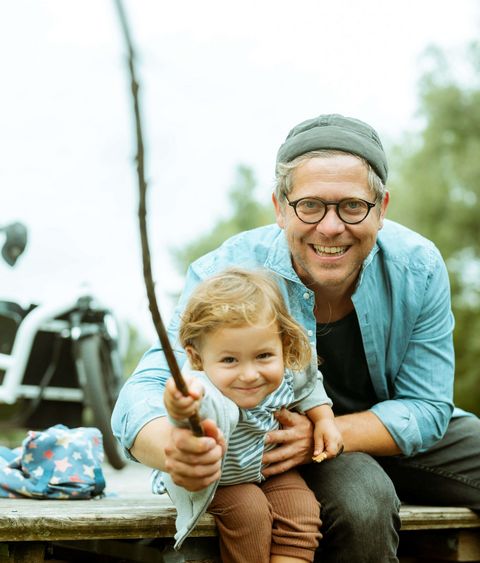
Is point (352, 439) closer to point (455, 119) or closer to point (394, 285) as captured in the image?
point (394, 285)

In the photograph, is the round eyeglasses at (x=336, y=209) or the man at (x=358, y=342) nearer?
the man at (x=358, y=342)

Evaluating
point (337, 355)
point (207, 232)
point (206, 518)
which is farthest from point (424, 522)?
point (207, 232)

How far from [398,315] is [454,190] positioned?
54.4 feet

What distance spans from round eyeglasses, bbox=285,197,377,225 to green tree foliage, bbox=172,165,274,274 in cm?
2776

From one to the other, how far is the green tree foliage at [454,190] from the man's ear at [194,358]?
51.5 feet

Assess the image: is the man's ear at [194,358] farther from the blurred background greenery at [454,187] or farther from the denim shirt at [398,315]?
the blurred background greenery at [454,187]

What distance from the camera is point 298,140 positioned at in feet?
8.41

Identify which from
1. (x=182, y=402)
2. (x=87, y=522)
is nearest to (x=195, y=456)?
(x=182, y=402)

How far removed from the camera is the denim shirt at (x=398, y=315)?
2.55 m

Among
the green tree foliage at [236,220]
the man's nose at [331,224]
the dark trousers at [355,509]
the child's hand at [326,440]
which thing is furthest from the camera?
the green tree foliage at [236,220]

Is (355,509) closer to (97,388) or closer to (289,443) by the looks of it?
(289,443)

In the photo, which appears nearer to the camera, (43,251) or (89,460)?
(89,460)

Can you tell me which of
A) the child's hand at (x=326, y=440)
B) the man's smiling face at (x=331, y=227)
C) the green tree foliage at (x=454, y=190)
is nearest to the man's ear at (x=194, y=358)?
the child's hand at (x=326, y=440)

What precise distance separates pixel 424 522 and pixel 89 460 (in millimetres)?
1017
